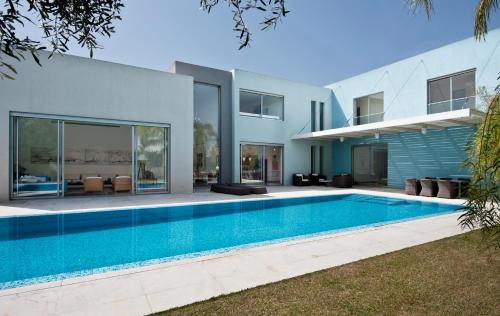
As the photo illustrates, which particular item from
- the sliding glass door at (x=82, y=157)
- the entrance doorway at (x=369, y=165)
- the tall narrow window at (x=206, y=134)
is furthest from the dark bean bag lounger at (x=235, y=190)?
the entrance doorway at (x=369, y=165)

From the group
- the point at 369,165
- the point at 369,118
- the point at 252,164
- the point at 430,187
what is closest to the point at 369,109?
the point at 369,118

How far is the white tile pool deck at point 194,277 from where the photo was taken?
2.84 metres

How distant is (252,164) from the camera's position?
54.1 ft

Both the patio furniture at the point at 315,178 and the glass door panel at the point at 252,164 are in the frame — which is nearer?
the glass door panel at the point at 252,164

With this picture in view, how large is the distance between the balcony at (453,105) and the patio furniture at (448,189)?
11.3 feet

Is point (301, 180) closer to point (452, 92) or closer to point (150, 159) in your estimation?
point (452, 92)

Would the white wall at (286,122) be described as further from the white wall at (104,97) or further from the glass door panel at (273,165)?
the white wall at (104,97)

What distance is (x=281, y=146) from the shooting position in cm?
1759

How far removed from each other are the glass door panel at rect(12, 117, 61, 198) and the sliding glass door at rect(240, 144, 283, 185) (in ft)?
28.3

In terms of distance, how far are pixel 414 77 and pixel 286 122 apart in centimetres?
706

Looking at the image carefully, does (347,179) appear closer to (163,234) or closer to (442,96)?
(442,96)

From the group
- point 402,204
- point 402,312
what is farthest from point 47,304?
point 402,204

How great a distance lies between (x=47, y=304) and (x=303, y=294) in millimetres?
2575

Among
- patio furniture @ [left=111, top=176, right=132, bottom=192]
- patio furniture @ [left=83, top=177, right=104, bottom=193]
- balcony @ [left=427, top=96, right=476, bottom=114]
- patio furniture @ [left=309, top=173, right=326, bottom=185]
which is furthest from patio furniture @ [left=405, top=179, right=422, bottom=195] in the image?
patio furniture @ [left=83, top=177, right=104, bottom=193]
